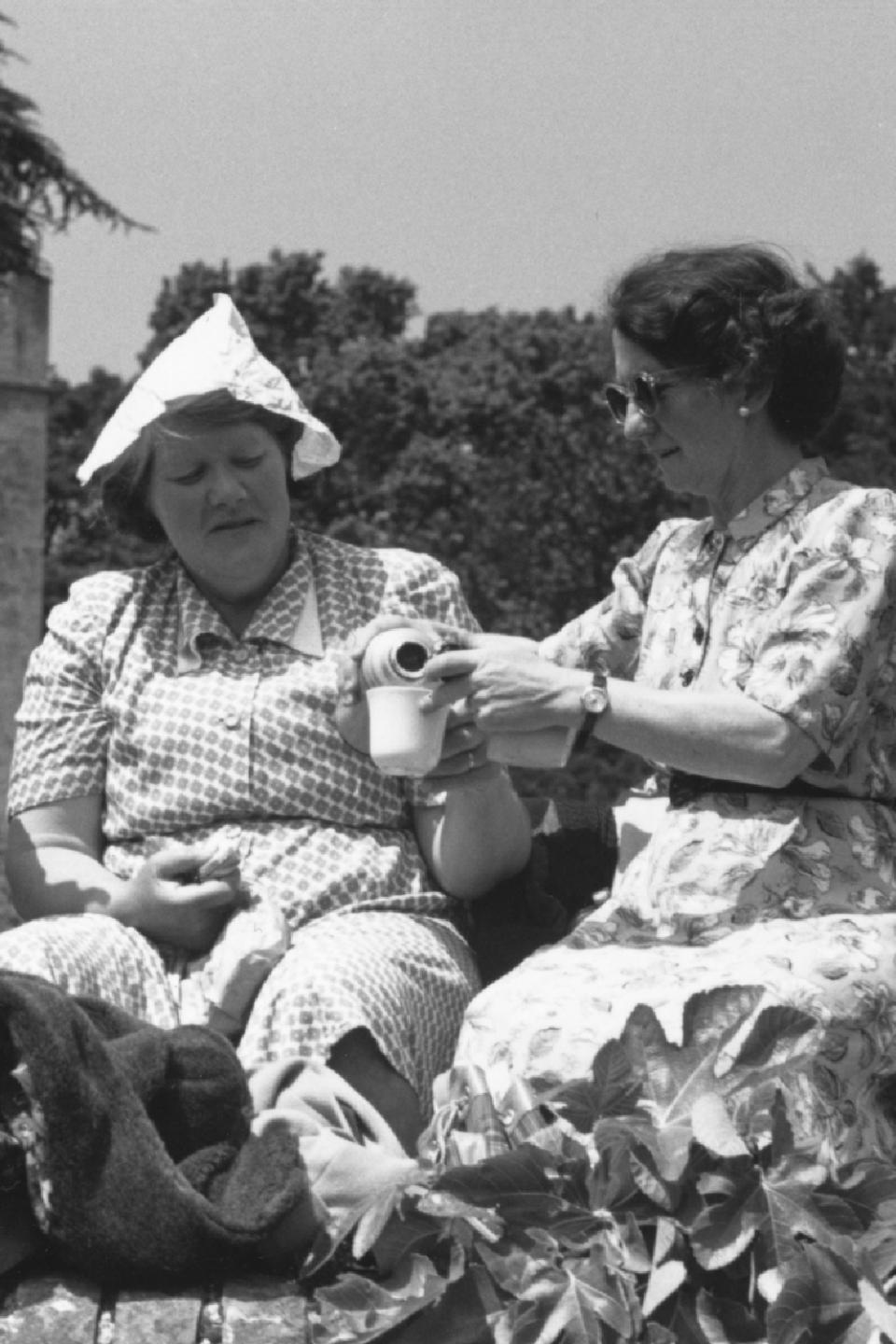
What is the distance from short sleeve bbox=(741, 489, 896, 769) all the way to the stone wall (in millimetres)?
19477

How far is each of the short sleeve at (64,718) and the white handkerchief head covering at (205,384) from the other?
0.82 ft

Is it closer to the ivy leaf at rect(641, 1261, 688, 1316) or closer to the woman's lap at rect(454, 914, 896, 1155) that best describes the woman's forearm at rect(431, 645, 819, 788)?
the woman's lap at rect(454, 914, 896, 1155)

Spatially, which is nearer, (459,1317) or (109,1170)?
(459,1317)

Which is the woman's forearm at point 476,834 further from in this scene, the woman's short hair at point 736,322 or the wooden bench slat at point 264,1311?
the wooden bench slat at point 264,1311

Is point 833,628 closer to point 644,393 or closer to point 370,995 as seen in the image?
point 644,393

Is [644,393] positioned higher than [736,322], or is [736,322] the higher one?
[736,322]

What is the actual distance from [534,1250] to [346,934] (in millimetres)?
941

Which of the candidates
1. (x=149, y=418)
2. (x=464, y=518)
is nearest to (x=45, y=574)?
(x=464, y=518)

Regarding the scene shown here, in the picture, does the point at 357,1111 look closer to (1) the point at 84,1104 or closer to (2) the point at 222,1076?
(2) the point at 222,1076

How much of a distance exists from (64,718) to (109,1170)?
1239 millimetres

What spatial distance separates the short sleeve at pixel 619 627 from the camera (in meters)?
3.69

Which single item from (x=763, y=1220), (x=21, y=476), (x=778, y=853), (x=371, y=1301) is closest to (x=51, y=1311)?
(x=371, y=1301)

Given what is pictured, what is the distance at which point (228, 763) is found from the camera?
373 cm

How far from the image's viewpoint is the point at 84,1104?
2725 mm
